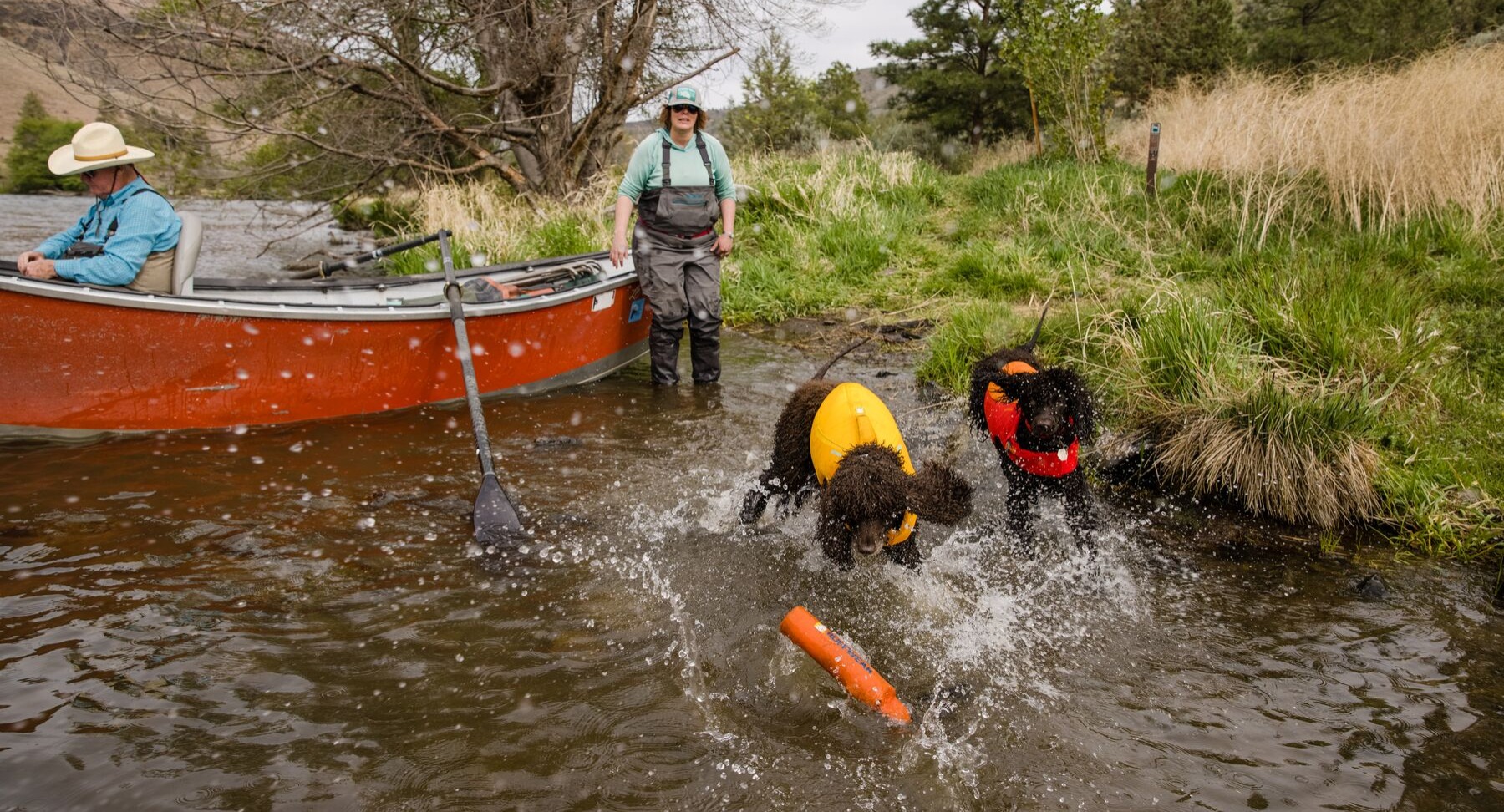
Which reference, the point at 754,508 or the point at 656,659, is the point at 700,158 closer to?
the point at 754,508

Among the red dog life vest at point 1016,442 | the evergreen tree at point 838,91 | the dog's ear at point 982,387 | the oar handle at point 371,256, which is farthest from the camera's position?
the evergreen tree at point 838,91

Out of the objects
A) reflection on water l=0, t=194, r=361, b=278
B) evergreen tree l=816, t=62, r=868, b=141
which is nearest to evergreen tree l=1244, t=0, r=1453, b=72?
evergreen tree l=816, t=62, r=868, b=141

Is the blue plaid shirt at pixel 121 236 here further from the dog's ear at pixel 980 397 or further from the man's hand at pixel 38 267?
the dog's ear at pixel 980 397

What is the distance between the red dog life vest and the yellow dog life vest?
65 centimetres

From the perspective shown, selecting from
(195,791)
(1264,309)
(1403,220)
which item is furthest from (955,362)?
(195,791)

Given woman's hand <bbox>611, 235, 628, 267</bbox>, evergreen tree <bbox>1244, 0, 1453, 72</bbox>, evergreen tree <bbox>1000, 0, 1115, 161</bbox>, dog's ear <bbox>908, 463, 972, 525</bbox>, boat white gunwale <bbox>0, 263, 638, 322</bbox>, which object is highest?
evergreen tree <bbox>1244, 0, 1453, 72</bbox>

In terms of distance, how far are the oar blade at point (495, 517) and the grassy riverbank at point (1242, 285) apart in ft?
12.4

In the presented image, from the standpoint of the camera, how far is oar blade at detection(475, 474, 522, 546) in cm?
414

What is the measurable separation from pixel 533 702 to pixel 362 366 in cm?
378

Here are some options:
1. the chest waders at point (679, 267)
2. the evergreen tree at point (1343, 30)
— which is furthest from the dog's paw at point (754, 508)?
the evergreen tree at point (1343, 30)

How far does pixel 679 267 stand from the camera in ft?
22.9

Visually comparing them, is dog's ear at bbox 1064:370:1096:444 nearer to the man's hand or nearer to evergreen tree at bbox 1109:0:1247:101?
the man's hand

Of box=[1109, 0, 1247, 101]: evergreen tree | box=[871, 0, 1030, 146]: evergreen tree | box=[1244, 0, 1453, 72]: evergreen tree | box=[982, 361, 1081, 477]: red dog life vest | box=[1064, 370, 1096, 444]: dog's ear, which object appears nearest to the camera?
box=[1064, 370, 1096, 444]: dog's ear

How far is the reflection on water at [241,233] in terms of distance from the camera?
43.6ft
